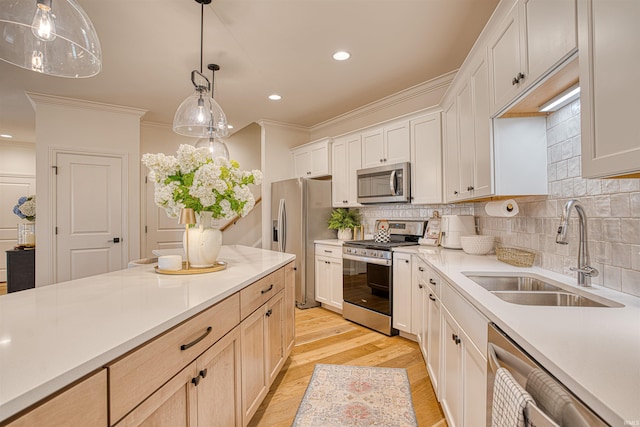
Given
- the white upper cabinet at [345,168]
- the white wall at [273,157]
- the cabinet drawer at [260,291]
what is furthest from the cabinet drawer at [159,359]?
the white wall at [273,157]

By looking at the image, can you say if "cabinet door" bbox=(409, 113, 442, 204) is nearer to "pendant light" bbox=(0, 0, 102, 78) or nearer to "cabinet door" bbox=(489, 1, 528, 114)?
"cabinet door" bbox=(489, 1, 528, 114)

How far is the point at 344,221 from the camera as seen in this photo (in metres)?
4.14

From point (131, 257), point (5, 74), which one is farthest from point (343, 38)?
point (131, 257)

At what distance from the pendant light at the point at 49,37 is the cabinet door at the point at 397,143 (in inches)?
106

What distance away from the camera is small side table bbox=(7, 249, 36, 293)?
416cm

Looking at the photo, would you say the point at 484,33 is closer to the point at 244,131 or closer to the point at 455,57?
the point at 455,57

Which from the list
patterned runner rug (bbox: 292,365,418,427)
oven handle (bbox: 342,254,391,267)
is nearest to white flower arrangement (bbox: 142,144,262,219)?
patterned runner rug (bbox: 292,365,418,427)

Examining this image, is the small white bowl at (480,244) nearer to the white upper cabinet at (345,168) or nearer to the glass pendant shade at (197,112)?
the white upper cabinet at (345,168)

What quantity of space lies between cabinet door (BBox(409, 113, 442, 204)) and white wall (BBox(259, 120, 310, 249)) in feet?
7.24

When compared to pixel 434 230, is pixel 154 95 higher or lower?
higher

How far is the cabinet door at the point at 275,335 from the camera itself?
1.90 metres

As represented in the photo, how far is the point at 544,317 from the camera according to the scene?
1.00m

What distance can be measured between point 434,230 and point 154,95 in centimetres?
365

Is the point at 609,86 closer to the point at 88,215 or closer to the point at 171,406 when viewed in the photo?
the point at 171,406
